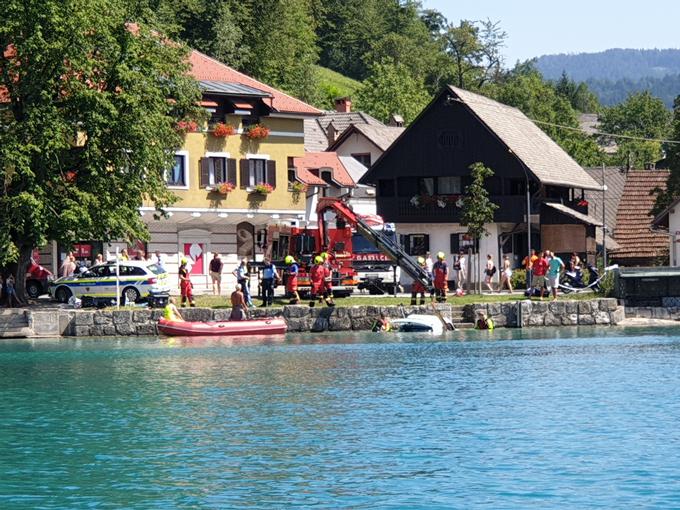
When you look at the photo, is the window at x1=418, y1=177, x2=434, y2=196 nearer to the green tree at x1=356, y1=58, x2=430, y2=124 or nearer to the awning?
the awning

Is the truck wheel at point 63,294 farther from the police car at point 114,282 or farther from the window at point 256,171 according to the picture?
the window at point 256,171

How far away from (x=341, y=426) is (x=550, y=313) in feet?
92.6

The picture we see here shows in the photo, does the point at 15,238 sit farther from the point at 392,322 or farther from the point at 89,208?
the point at 392,322

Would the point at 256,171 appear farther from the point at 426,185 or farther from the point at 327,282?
the point at 327,282

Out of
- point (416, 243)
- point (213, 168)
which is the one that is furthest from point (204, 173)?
point (416, 243)

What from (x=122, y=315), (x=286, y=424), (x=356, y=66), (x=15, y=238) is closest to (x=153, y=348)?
(x=122, y=315)

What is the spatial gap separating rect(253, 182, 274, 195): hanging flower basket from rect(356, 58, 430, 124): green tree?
54564 mm

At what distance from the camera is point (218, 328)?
170ft

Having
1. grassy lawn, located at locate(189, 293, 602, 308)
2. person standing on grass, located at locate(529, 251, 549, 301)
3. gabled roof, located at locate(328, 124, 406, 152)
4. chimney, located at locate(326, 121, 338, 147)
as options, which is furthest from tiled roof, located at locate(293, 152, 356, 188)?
person standing on grass, located at locate(529, 251, 549, 301)

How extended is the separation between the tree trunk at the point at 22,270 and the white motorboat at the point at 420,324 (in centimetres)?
1507

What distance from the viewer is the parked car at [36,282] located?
63.2m

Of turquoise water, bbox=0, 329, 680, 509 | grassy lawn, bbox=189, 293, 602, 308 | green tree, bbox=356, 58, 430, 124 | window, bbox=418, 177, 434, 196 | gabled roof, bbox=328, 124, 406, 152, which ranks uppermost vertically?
green tree, bbox=356, 58, 430, 124

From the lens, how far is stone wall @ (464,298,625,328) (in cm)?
5725

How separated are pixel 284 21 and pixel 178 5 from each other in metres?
16.3
